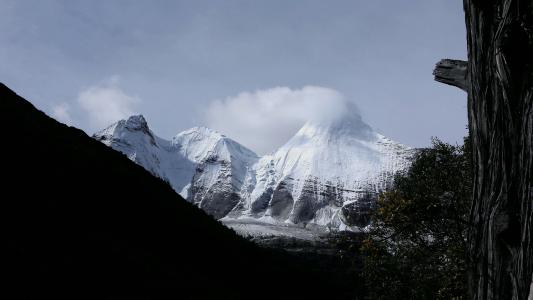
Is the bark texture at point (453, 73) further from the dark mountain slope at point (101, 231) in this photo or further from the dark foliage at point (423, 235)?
the dark mountain slope at point (101, 231)

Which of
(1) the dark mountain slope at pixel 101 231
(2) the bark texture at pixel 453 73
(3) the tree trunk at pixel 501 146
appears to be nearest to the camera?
(3) the tree trunk at pixel 501 146

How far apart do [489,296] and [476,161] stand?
1.70 metres

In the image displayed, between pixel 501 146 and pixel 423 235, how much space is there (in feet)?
40.5

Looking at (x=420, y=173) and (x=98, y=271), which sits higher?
(x=420, y=173)

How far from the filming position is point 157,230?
119ft

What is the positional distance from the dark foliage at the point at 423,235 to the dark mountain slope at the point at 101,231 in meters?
10.7

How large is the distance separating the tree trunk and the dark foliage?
243 inches

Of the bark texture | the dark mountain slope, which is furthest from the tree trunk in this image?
the dark mountain slope

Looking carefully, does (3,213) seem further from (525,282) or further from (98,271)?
(525,282)

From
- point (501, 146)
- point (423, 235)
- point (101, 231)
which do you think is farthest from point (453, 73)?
point (101, 231)

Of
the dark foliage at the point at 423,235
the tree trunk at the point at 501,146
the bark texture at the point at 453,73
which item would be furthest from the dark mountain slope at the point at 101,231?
the tree trunk at the point at 501,146

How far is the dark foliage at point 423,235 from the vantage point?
44.6 feet

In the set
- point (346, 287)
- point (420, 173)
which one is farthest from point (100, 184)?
point (346, 287)

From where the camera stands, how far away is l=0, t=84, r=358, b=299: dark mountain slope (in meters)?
20.0
